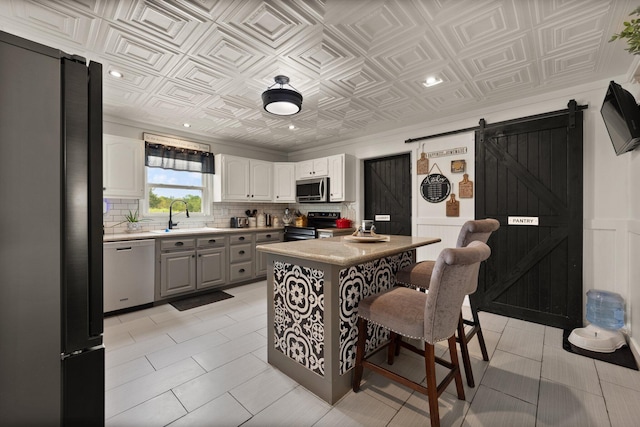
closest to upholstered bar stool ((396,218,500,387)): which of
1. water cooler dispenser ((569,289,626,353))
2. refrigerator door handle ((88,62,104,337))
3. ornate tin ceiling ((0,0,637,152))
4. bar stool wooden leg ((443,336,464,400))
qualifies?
bar stool wooden leg ((443,336,464,400))

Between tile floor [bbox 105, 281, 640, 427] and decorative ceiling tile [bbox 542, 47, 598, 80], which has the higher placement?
decorative ceiling tile [bbox 542, 47, 598, 80]

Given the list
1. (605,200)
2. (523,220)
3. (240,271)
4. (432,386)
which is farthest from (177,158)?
(605,200)

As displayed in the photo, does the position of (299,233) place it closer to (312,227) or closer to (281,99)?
(312,227)

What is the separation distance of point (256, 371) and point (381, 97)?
2998 millimetres

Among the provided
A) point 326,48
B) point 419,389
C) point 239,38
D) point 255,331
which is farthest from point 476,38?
point 255,331

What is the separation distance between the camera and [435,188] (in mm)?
3809

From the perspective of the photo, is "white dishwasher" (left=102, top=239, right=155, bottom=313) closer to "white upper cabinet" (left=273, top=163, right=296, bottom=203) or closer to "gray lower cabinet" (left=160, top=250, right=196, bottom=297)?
"gray lower cabinet" (left=160, top=250, right=196, bottom=297)

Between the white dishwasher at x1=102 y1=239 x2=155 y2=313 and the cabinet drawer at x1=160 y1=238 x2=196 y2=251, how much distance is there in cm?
14

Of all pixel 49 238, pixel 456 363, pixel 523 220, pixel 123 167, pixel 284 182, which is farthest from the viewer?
pixel 284 182

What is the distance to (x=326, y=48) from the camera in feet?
7.14

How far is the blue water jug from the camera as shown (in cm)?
249

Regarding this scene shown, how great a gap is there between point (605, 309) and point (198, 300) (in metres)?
4.54

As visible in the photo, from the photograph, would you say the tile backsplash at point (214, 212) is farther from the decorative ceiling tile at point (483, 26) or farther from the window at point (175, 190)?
the decorative ceiling tile at point (483, 26)

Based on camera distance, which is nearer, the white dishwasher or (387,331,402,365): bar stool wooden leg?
(387,331,402,365): bar stool wooden leg
